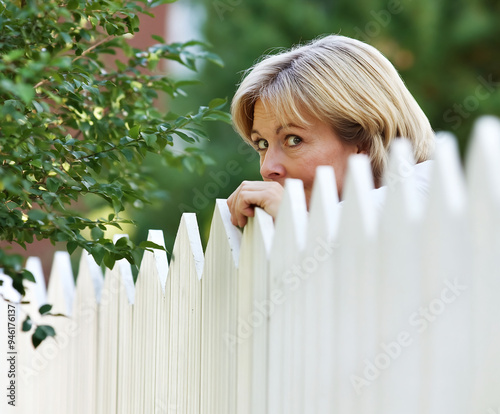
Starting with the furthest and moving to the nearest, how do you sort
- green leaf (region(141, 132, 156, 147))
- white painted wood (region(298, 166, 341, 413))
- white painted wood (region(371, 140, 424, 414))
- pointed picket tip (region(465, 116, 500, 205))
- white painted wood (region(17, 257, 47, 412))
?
white painted wood (region(17, 257, 47, 412))
green leaf (region(141, 132, 156, 147))
white painted wood (region(298, 166, 341, 413))
white painted wood (region(371, 140, 424, 414))
pointed picket tip (region(465, 116, 500, 205))

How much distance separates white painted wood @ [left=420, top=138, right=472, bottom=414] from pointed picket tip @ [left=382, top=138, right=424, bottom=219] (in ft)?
0.15

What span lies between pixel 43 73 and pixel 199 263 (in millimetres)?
781

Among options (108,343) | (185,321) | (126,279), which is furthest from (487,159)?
(108,343)

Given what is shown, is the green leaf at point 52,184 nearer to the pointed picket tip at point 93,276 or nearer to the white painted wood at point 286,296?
the white painted wood at point 286,296

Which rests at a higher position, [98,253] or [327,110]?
[327,110]

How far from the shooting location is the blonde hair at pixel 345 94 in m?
2.09

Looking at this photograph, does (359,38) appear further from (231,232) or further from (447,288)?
(447,288)

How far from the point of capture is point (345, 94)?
6.91 feet

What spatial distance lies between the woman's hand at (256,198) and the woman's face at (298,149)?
1.38 ft

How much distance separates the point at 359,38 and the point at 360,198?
672cm

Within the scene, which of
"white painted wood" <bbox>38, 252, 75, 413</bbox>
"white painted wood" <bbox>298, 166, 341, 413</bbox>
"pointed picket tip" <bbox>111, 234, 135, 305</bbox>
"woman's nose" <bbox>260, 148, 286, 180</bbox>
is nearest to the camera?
"white painted wood" <bbox>298, 166, 341, 413</bbox>

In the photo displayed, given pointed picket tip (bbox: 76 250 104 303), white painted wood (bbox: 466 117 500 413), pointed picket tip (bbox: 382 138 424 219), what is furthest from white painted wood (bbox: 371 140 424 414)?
pointed picket tip (bbox: 76 250 104 303)

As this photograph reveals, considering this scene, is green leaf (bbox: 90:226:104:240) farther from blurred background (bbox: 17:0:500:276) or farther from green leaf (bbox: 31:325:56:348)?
blurred background (bbox: 17:0:500:276)

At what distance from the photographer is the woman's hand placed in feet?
5.24
